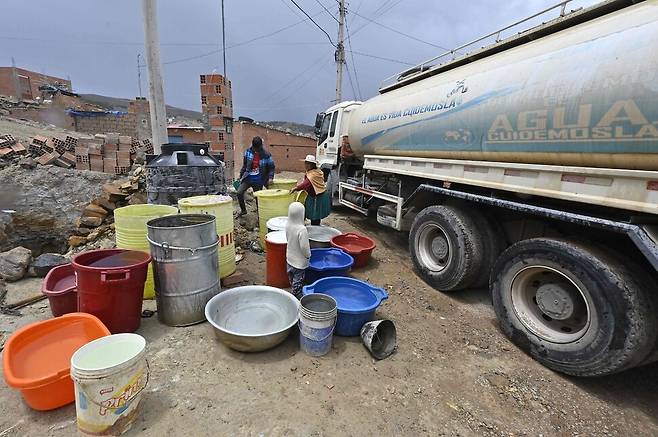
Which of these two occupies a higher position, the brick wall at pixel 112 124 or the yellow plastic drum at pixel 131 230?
the brick wall at pixel 112 124

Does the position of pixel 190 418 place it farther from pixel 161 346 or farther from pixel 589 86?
pixel 589 86

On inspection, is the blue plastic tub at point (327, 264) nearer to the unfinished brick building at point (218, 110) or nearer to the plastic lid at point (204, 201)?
the plastic lid at point (204, 201)

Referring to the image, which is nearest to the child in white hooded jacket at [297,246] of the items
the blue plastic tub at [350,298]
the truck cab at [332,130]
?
the blue plastic tub at [350,298]

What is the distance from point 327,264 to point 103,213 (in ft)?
13.8

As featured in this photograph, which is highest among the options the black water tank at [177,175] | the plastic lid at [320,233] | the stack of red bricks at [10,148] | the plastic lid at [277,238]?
the stack of red bricks at [10,148]

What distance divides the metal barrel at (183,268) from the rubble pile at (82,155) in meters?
7.40

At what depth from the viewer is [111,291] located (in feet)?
8.27

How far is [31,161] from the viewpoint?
342 inches

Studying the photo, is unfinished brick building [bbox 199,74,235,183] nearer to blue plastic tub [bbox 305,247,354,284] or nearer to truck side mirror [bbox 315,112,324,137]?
truck side mirror [bbox 315,112,324,137]

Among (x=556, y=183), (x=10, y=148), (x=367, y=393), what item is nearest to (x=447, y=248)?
(x=556, y=183)

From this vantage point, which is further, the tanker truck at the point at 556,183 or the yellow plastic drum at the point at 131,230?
the yellow plastic drum at the point at 131,230

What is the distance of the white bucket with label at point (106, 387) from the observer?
1.70 m

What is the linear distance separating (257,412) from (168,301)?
1.43m

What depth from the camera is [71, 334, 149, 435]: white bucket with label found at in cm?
170
